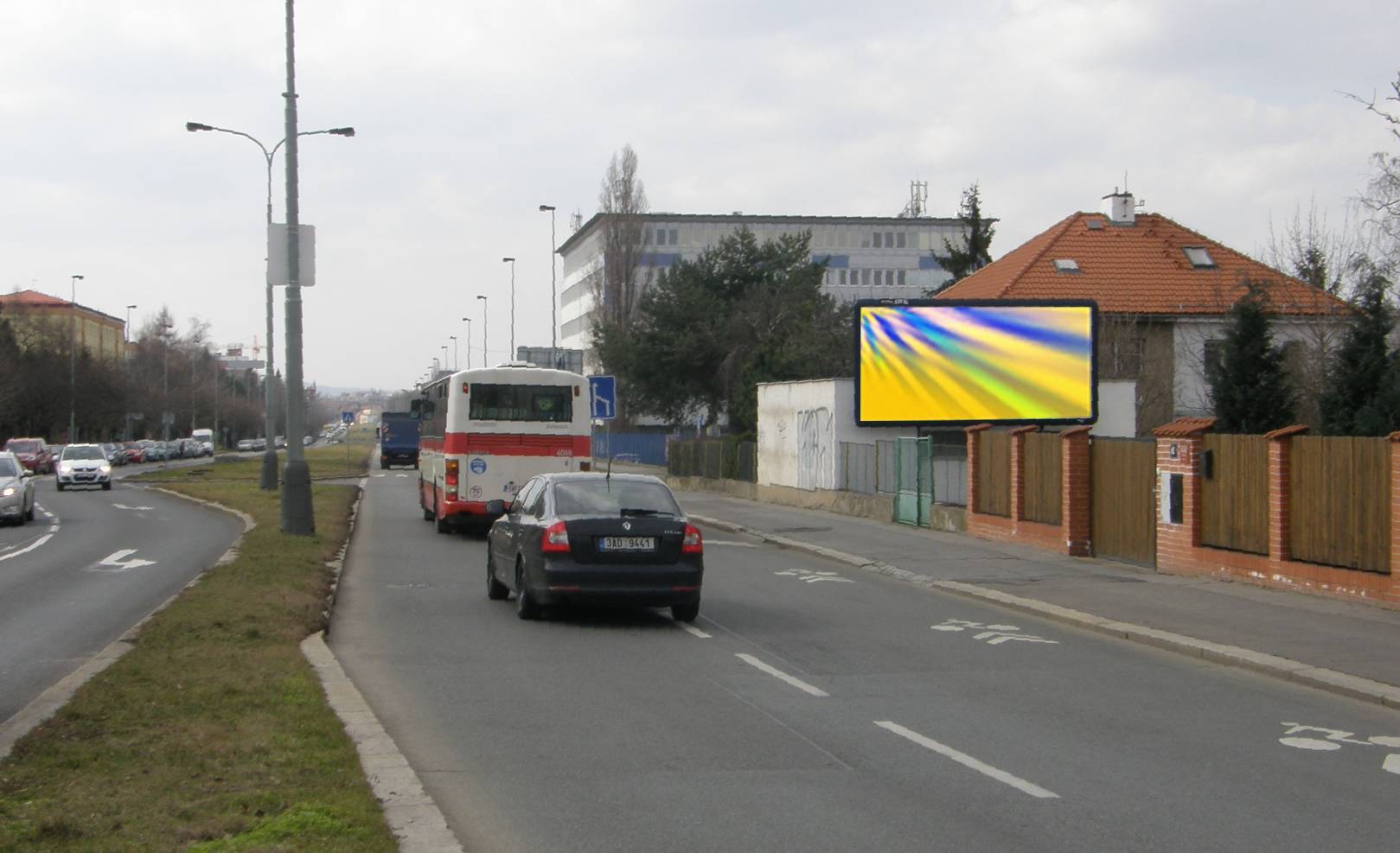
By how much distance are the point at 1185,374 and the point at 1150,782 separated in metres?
40.1

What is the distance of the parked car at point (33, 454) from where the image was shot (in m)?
67.2

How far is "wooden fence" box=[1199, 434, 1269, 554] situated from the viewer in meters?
17.0

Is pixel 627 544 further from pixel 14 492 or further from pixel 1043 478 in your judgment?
pixel 14 492

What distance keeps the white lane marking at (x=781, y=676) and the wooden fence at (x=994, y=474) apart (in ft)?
42.3

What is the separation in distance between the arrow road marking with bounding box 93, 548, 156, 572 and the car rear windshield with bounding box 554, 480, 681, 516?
28.7ft

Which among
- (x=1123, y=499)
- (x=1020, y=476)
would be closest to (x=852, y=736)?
(x=1123, y=499)

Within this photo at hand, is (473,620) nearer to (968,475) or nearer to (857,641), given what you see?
(857,641)

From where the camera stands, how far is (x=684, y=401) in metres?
62.4

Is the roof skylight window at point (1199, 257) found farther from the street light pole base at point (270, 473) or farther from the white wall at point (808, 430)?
the street light pole base at point (270, 473)

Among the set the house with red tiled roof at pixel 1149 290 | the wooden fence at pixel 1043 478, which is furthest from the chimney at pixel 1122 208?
the wooden fence at pixel 1043 478

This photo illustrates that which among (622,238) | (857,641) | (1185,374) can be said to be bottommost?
(857,641)

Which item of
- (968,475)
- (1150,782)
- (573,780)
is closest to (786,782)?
(573,780)

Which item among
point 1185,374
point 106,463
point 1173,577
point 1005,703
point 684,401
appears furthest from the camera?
point 684,401

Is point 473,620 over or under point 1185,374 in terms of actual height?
under
